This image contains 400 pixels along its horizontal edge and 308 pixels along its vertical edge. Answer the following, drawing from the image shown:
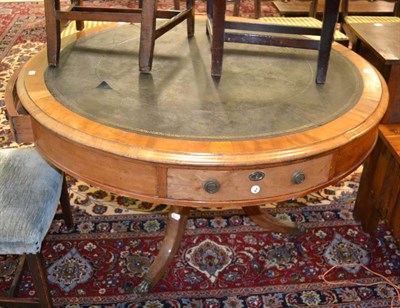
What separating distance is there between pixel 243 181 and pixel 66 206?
1.21m

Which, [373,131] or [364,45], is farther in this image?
[364,45]

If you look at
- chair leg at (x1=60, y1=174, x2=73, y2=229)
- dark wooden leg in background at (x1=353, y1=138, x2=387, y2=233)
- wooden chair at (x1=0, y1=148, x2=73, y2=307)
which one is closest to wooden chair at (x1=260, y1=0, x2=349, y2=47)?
dark wooden leg in background at (x1=353, y1=138, x2=387, y2=233)

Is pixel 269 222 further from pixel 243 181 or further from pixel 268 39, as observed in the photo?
pixel 243 181

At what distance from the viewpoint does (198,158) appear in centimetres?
112

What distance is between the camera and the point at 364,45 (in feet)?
6.64

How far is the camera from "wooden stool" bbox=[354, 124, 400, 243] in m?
1.90

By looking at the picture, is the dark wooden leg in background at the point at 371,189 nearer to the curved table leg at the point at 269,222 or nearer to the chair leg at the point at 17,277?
the curved table leg at the point at 269,222

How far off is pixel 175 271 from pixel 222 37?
102 centimetres

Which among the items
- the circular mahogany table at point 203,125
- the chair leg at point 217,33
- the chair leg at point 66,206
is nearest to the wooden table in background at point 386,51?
the circular mahogany table at point 203,125

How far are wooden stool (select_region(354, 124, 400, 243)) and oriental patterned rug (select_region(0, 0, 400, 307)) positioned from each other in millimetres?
110

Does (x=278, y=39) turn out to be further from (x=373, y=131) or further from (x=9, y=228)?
(x=9, y=228)

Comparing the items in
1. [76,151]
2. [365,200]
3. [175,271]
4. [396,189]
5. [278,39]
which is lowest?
[175,271]

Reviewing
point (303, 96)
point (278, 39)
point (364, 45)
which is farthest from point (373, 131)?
point (364, 45)

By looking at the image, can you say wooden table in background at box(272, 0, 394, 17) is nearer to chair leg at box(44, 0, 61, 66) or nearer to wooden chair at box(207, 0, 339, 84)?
wooden chair at box(207, 0, 339, 84)
